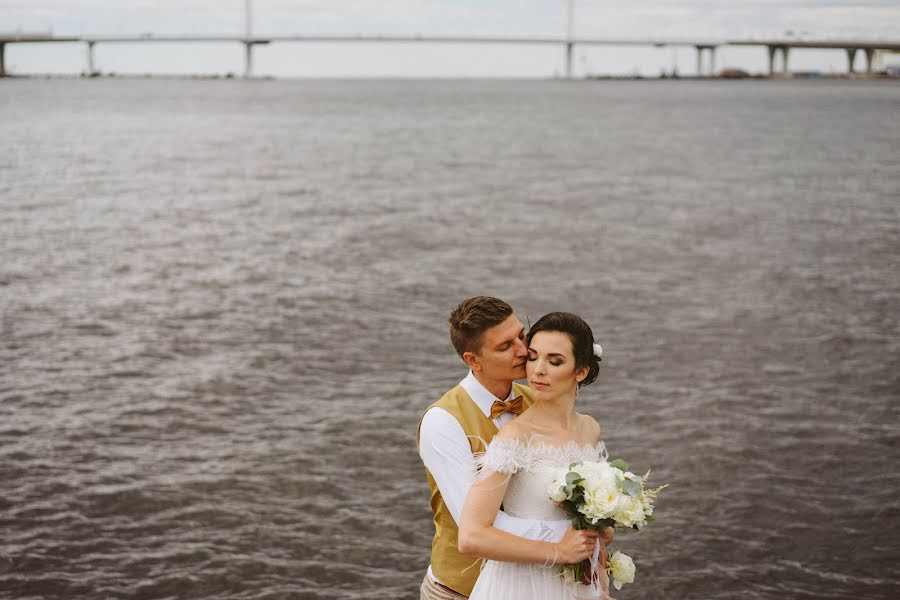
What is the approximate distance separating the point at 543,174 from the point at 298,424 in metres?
34.2

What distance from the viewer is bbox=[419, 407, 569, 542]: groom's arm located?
13.4ft

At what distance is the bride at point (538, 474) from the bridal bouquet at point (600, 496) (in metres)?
0.08

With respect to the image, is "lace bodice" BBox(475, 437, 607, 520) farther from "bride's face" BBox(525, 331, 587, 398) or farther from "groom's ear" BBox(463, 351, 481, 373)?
"groom's ear" BBox(463, 351, 481, 373)

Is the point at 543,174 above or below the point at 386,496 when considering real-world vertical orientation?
above

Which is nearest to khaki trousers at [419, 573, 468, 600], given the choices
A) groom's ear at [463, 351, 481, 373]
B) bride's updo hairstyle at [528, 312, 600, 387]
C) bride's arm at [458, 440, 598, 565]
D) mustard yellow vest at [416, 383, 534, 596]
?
mustard yellow vest at [416, 383, 534, 596]

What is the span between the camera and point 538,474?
13.3 feet

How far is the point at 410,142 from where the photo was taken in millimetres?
65562

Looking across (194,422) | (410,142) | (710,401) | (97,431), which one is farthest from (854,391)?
(410,142)

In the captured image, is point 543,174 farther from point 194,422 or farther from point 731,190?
point 194,422

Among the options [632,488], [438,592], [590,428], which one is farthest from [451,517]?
[632,488]

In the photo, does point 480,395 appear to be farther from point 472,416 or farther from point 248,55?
point 248,55

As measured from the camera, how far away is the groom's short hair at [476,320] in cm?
421

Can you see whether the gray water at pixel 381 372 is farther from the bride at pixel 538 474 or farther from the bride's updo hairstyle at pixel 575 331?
the bride's updo hairstyle at pixel 575 331

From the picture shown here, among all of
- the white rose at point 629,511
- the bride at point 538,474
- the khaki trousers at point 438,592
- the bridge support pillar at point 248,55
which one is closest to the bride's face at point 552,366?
the bride at point 538,474
